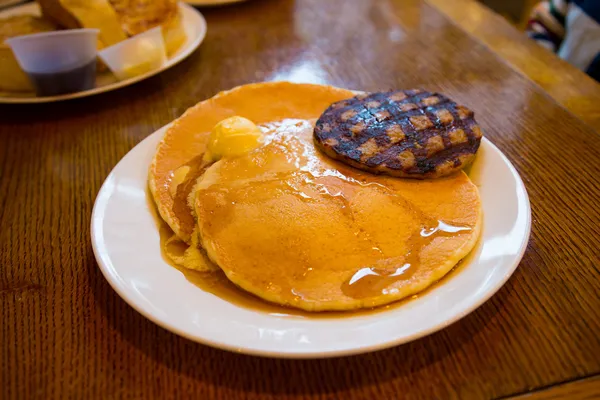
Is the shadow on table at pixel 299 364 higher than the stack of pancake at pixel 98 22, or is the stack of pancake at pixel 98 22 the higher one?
the shadow on table at pixel 299 364

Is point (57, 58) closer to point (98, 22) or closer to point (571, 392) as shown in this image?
point (98, 22)

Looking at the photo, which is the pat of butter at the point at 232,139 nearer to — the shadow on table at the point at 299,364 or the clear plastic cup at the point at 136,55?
the shadow on table at the point at 299,364

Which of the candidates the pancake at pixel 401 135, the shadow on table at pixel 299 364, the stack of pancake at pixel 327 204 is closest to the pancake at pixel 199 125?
the stack of pancake at pixel 327 204

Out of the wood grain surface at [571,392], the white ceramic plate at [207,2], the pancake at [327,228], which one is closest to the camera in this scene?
the wood grain surface at [571,392]

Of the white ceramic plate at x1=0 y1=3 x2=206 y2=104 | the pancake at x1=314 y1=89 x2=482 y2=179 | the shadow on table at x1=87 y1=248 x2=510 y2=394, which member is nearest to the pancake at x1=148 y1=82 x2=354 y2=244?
the pancake at x1=314 y1=89 x2=482 y2=179

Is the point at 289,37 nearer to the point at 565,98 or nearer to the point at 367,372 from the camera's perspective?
the point at 565,98

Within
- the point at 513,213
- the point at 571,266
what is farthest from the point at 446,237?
the point at 571,266

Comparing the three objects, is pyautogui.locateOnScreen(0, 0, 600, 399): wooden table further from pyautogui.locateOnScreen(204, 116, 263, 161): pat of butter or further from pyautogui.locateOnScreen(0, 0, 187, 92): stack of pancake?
A: pyautogui.locateOnScreen(204, 116, 263, 161): pat of butter
